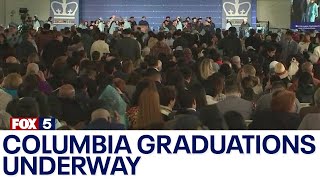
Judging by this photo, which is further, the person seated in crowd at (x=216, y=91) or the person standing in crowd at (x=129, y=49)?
the person standing in crowd at (x=129, y=49)

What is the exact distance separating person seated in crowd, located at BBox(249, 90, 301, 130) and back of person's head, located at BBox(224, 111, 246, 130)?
201mm

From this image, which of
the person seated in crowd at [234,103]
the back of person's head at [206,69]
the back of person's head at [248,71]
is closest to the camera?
the person seated in crowd at [234,103]

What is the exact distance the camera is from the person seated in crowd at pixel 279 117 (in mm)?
6043

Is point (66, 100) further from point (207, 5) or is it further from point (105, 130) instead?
point (207, 5)

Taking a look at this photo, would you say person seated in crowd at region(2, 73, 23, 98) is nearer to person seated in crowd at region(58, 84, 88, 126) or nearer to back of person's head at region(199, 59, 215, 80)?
person seated in crowd at region(58, 84, 88, 126)

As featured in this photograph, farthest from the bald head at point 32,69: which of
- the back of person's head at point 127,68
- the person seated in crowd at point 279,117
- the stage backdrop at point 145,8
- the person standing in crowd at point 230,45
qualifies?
the stage backdrop at point 145,8

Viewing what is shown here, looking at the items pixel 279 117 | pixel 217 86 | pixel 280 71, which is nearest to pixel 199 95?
pixel 217 86

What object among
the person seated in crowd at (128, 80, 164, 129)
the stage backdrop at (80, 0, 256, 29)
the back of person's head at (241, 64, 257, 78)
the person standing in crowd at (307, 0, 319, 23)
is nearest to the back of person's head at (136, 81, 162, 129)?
the person seated in crowd at (128, 80, 164, 129)

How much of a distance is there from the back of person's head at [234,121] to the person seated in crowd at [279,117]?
201 millimetres

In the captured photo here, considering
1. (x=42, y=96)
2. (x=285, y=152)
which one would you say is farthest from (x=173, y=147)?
(x=42, y=96)

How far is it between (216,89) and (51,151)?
3.02 meters

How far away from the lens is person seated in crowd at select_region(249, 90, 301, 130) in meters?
6.04

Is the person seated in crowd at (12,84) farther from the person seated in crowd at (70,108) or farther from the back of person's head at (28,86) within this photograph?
the person seated in crowd at (70,108)

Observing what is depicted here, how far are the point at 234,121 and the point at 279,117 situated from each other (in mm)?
531
